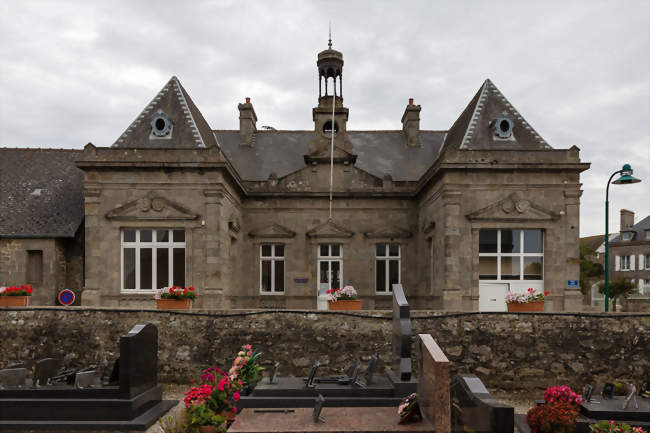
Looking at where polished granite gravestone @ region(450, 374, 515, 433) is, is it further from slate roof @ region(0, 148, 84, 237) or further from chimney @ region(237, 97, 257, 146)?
chimney @ region(237, 97, 257, 146)

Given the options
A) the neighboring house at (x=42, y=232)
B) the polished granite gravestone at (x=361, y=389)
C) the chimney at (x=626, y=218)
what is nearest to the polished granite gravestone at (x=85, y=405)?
the polished granite gravestone at (x=361, y=389)

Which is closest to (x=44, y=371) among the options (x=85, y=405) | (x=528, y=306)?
(x=85, y=405)

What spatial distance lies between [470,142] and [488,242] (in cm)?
374

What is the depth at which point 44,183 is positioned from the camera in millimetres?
20422

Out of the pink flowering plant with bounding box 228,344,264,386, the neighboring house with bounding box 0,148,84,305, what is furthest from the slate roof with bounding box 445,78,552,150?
the neighboring house with bounding box 0,148,84,305

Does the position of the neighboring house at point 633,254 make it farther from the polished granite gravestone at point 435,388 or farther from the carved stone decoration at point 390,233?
the polished granite gravestone at point 435,388

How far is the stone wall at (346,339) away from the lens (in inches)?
456

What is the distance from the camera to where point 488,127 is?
59.5 feet

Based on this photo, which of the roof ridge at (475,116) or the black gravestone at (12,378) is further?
the roof ridge at (475,116)

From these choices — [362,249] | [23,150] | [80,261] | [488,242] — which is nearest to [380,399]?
[488,242]

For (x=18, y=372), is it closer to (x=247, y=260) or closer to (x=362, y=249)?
(x=247, y=260)

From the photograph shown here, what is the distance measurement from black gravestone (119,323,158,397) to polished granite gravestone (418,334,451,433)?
5283 mm

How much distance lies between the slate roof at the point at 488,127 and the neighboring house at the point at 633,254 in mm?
33310

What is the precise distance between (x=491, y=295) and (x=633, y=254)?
126 ft
